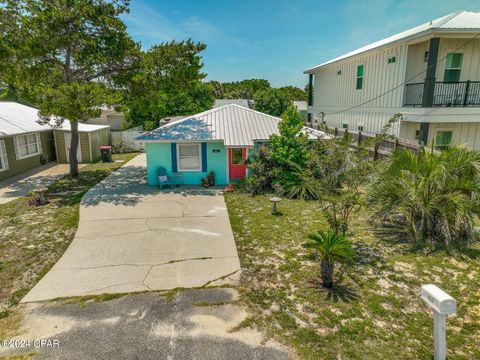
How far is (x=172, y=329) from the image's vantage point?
4910 mm

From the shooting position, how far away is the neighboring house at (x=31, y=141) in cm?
1602

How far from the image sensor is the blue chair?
45.2ft

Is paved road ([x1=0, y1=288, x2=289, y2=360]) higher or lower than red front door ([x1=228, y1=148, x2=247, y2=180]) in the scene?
lower

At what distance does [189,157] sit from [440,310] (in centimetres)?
1182

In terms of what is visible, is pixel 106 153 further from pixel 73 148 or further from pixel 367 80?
pixel 367 80

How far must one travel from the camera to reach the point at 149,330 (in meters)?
4.89

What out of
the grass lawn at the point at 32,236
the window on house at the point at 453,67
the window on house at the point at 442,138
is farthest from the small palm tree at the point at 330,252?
the window on house at the point at 453,67

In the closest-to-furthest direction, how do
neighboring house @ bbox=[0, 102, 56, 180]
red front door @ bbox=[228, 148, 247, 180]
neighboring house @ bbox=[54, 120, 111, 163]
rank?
red front door @ bbox=[228, 148, 247, 180] < neighboring house @ bbox=[0, 102, 56, 180] < neighboring house @ bbox=[54, 120, 111, 163]

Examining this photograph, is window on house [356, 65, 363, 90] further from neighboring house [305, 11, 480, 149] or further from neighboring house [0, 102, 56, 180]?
neighboring house [0, 102, 56, 180]

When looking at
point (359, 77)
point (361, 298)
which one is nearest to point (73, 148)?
point (361, 298)

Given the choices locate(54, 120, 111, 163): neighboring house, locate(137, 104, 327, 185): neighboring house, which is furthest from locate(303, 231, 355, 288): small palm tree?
locate(54, 120, 111, 163): neighboring house

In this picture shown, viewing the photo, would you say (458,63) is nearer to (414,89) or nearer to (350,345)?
(414,89)

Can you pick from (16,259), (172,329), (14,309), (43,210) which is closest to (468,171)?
(172,329)

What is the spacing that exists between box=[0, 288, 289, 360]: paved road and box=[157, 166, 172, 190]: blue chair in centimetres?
833
